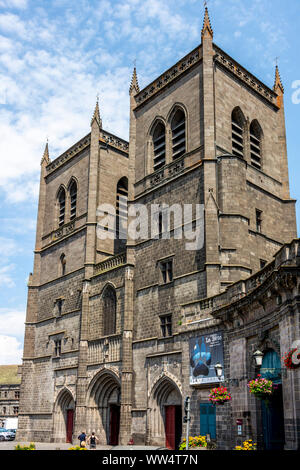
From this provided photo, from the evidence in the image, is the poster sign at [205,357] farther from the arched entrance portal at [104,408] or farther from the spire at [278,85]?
the spire at [278,85]

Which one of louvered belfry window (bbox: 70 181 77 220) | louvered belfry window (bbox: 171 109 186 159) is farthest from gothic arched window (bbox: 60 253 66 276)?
louvered belfry window (bbox: 171 109 186 159)

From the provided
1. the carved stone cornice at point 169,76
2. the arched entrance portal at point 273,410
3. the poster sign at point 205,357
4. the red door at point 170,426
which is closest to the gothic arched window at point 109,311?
the red door at point 170,426

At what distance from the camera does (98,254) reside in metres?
40.2

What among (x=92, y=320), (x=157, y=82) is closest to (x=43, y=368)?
(x=92, y=320)

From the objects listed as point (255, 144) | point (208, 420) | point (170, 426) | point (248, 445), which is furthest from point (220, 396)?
point (255, 144)

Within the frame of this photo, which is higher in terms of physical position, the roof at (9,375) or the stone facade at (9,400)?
the roof at (9,375)

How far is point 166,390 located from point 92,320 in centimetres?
931

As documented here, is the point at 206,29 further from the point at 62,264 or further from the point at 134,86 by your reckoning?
the point at 62,264

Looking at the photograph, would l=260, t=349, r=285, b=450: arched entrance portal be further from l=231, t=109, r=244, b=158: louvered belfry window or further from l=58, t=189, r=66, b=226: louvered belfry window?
l=58, t=189, r=66, b=226: louvered belfry window

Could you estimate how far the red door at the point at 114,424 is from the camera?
3431 cm

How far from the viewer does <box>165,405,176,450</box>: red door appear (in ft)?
94.0

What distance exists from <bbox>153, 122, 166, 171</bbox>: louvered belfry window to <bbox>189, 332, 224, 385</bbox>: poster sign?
1539 centimetres

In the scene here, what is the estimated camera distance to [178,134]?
115ft

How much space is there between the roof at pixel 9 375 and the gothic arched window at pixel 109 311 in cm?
4111
